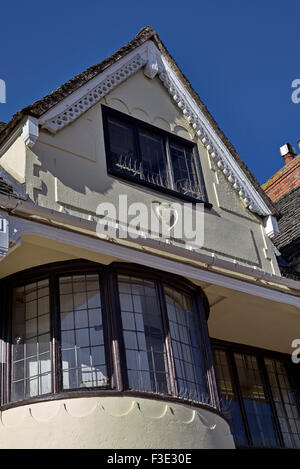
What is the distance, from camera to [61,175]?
436 inches

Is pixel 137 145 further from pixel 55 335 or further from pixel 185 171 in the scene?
pixel 55 335

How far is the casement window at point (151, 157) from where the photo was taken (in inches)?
480

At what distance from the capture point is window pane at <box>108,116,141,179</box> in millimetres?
12117

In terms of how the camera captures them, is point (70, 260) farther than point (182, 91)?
No

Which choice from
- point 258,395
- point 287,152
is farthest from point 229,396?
point 287,152

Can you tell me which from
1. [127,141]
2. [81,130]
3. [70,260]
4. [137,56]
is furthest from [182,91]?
[70,260]

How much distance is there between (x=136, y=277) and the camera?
11.0 meters

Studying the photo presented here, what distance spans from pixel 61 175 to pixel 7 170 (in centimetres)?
87

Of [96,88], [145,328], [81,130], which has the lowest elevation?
[145,328]

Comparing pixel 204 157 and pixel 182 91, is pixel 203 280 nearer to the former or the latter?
pixel 204 157

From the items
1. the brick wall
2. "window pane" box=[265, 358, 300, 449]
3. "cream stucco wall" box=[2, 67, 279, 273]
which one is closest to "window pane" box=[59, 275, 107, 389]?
"cream stucco wall" box=[2, 67, 279, 273]

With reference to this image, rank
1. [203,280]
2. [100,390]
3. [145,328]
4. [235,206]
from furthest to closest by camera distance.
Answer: [235,206]
[203,280]
[145,328]
[100,390]

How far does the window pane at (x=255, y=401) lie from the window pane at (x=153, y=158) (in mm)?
4316

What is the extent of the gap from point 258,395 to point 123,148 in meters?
5.84
